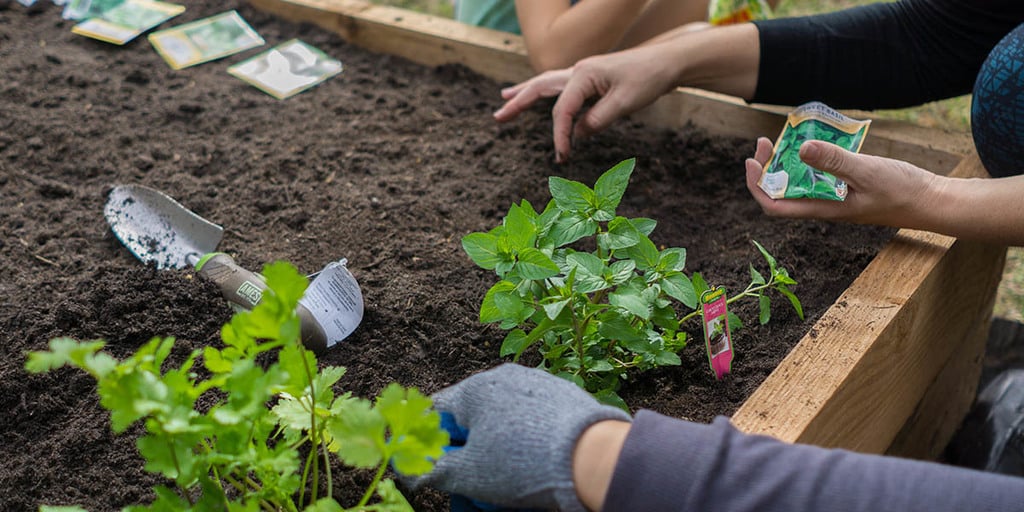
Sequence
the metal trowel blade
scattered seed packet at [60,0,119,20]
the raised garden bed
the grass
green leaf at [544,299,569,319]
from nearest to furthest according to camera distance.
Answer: green leaf at [544,299,569,319]
the raised garden bed
the metal trowel blade
the grass
scattered seed packet at [60,0,119,20]

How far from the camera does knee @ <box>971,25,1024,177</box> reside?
147 cm

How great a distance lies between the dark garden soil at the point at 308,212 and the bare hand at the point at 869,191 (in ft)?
0.53

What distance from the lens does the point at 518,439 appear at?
3.02 feet

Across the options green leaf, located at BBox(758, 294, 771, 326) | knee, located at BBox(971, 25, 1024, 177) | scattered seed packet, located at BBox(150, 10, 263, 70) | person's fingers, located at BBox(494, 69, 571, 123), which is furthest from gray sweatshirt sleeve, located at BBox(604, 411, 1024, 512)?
scattered seed packet, located at BBox(150, 10, 263, 70)

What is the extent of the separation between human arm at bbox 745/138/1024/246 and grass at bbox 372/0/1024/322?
24.7 inches

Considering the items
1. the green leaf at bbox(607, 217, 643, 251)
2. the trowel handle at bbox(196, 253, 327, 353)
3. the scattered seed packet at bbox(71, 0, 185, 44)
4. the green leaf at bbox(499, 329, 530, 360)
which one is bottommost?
the scattered seed packet at bbox(71, 0, 185, 44)

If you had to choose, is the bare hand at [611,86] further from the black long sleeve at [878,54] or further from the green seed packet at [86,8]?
the green seed packet at [86,8]

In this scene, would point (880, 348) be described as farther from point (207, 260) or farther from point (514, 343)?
point (207, 260)

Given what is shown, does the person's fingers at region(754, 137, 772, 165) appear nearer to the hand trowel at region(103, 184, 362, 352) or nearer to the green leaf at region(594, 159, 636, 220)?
the green leaf at region(594, 159, 636, 220)

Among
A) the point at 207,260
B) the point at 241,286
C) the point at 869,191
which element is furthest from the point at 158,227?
A: the point at 869,191

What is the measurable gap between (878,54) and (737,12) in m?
0.57

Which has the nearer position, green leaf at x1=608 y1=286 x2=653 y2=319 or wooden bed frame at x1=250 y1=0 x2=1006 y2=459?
green leaf at x1=608 y1=286 x2=653 y2=319

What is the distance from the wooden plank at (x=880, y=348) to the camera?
3.86 feet

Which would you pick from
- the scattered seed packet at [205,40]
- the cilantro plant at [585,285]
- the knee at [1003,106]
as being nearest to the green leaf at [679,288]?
the cilantro plant at [585,285]
